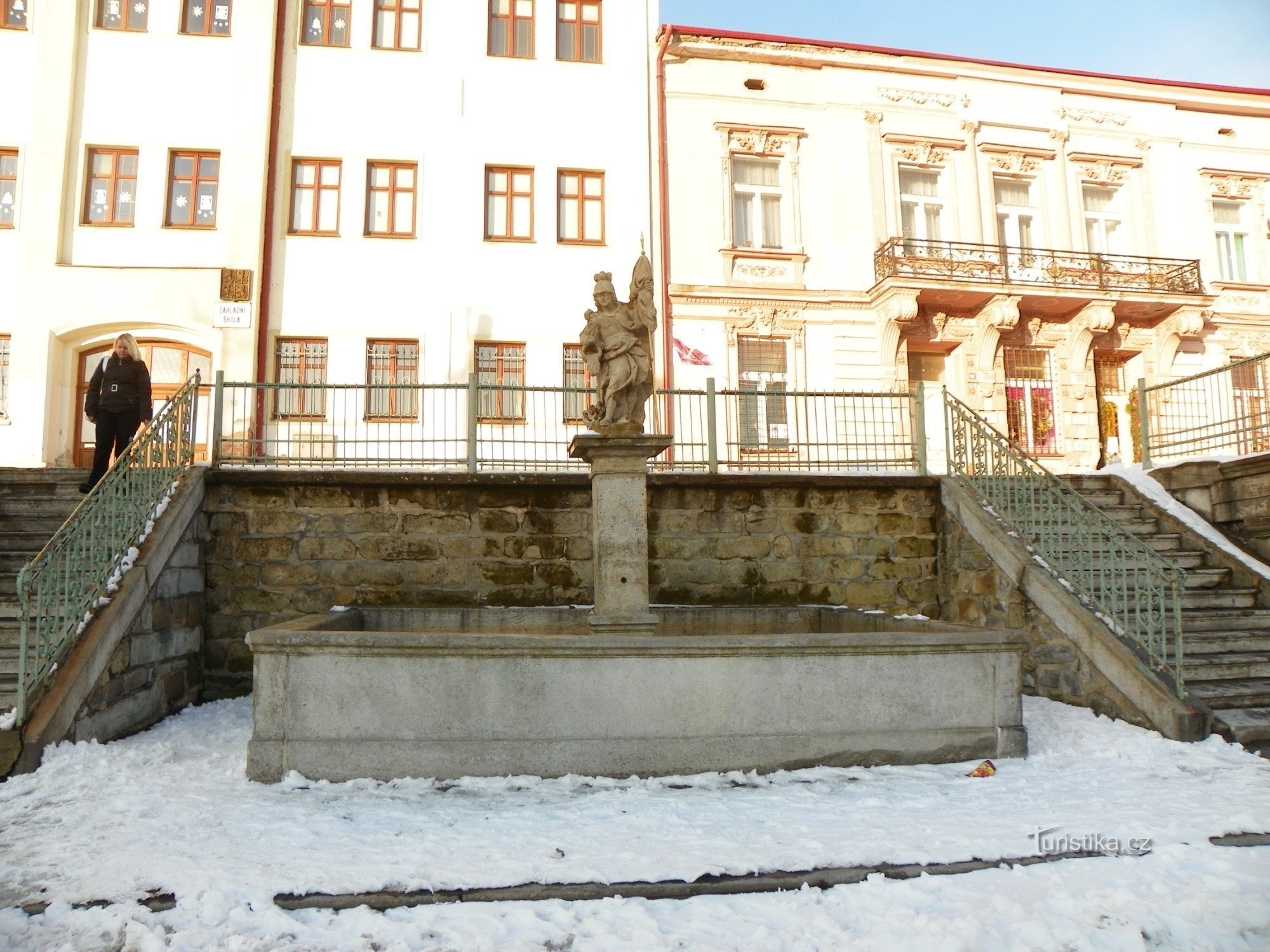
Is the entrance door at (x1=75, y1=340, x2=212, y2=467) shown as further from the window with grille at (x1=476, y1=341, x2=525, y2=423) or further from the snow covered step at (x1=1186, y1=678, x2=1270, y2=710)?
the snow covered step at (x1=1186, y1=678, x2=1270, y2=710)

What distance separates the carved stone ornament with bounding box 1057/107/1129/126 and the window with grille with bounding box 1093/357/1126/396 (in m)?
5.05

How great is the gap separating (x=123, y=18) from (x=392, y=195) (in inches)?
221

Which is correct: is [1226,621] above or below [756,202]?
below

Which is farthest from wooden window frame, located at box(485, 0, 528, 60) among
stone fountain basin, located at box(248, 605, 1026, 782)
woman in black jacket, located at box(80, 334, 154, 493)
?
stone fountain basin, located at box(248, 605, 1026, 782)

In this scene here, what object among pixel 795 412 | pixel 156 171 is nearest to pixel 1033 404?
pixel 795 412

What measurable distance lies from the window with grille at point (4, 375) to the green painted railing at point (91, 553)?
7.82m

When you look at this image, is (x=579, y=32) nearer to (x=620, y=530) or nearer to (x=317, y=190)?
(x=317, y=190)

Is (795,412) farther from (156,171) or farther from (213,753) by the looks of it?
(156,171)

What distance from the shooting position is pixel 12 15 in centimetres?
1530

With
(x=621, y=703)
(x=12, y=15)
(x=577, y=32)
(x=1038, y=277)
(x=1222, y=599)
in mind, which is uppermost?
(x=577, y=32)

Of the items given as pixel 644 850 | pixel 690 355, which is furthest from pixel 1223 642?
pixel 690 355

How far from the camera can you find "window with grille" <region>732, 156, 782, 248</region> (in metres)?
17.1

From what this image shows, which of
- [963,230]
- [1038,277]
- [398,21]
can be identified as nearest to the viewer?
[398,21]

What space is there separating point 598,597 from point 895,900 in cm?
352
